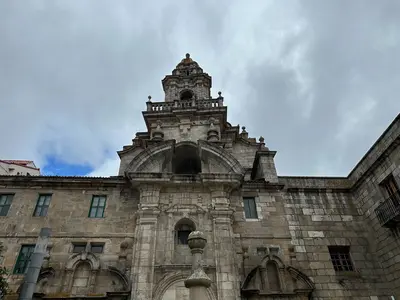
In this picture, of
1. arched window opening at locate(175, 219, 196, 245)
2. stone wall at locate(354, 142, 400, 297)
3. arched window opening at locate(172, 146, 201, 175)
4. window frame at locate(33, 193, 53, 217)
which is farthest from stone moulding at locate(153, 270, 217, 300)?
stone wall at locate(354, 142, 400, 297)

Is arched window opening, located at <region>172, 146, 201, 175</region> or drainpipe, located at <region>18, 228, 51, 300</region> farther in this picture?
arched window opening, located at <region>172, 146, 201, 175</region>

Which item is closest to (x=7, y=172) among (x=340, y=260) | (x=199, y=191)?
(x=199, y=191)

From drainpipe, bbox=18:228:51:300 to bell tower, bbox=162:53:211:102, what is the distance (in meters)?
15.9

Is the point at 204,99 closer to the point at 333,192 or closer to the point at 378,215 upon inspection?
the point at 333,192

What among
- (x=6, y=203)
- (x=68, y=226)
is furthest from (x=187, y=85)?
(x=6, y=203)

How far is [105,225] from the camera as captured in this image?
14562mm

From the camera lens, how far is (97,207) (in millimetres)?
15352

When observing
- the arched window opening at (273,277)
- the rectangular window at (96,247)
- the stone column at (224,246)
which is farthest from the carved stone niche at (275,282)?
Result: the rectangular window at (96,247)

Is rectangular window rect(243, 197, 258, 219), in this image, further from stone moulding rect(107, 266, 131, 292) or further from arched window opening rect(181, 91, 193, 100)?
arched window opening rect(181, 91, 193, 100)

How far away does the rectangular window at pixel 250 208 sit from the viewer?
603 inches

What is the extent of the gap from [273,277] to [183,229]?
16.8ft

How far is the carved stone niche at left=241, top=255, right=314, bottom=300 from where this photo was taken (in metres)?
12.4

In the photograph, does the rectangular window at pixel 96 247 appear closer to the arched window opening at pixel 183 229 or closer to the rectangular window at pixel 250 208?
the arched window opening at pixel 183 229

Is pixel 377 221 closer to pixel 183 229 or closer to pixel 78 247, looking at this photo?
pixel 183 229
